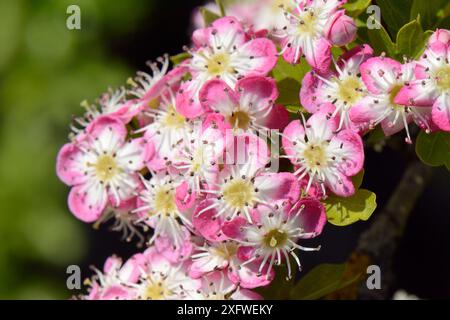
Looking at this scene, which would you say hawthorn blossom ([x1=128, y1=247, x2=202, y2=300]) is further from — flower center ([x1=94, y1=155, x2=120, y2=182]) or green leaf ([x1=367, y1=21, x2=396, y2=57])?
green leaf ([x1=367, y1=21, x2=396, y2=57])

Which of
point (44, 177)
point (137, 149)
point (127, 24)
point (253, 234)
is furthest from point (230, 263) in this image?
point (127, 24)

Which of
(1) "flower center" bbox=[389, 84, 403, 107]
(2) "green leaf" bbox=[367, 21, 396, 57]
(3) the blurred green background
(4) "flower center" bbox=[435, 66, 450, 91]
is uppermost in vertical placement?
(2) "green leaf" bbox=[367, 21, 396, 57]

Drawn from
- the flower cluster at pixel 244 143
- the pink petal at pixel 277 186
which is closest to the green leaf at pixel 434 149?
the flower cluster at pixel 244 143

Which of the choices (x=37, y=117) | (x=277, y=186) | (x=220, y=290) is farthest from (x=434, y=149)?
(x=37, y=117)

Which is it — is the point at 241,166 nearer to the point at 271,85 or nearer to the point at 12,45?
the point at 271,85

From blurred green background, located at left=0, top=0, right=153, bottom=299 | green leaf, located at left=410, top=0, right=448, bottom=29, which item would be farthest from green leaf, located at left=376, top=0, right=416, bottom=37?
blurred green background, located at left=0, top=0, right=153, bottom=299

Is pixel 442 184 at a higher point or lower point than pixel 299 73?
lower
